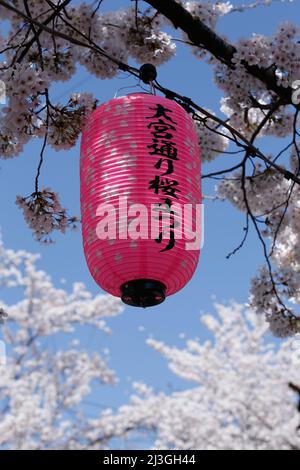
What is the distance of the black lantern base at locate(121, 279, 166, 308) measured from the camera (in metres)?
2.46

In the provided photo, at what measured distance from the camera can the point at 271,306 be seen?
14.7ft

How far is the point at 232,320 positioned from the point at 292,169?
37.4 feet

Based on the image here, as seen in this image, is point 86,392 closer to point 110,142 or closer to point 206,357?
point 206,357

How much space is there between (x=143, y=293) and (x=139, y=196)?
0.44 m

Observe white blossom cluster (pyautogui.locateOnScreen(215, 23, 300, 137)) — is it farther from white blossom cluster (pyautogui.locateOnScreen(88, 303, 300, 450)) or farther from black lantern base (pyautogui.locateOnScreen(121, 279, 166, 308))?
white blossom cluster (pyautogui.locateOnScreen(88, 303, 300, 450))

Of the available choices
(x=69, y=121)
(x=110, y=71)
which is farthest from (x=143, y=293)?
(x=110, y=71)

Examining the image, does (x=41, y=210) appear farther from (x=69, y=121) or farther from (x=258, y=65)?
(x=258, y=65)

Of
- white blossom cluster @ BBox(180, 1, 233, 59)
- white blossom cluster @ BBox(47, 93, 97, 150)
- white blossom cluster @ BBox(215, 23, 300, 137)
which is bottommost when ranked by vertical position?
white blossom cluster @ BBox(47, 93, 97, 150)

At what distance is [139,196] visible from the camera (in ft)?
7.93

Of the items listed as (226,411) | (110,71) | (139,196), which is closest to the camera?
(139,196)

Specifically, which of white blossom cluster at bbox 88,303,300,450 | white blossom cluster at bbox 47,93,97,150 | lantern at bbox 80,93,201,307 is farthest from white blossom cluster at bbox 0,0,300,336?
white blossom cluster at bbox 88,303,300,450

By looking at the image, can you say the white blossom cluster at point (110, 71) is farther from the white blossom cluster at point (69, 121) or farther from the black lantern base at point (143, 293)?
the black lantern base at point (143, 293)

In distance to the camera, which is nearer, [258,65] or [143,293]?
[143,293]
